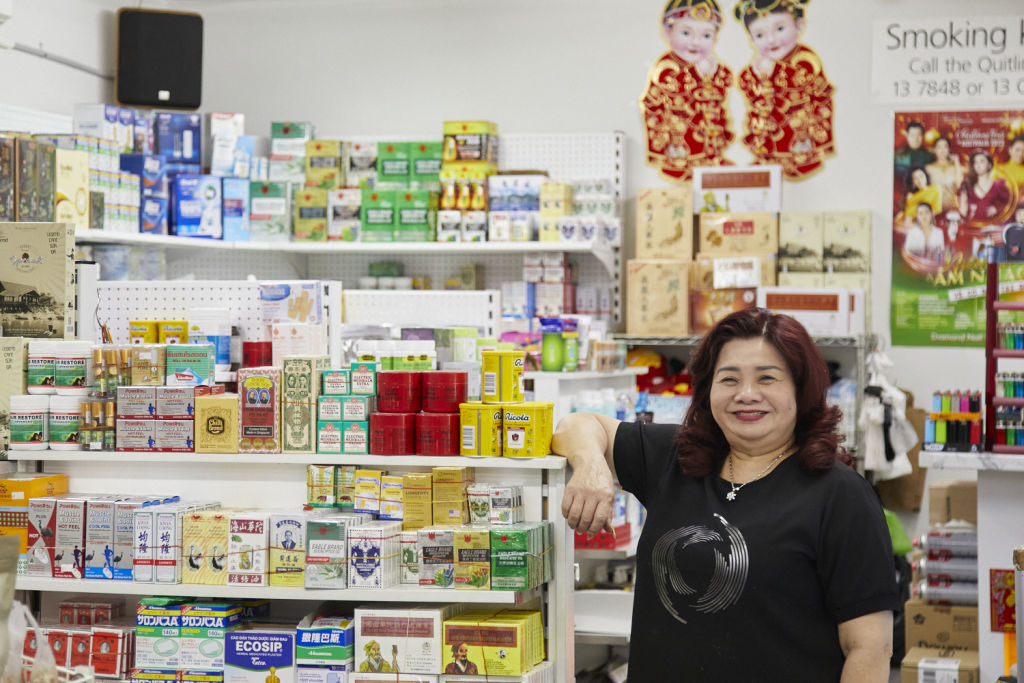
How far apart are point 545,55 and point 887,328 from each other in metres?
2.67

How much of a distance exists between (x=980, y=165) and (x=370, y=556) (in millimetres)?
5012

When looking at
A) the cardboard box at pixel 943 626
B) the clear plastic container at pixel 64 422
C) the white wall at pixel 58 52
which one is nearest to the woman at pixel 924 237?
the cardboard box at pixel 943 626

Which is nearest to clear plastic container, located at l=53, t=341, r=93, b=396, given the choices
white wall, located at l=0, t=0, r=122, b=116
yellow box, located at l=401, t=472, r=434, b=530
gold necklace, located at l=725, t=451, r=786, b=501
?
yellow box, located at l=401, t=472, r=434, b=530

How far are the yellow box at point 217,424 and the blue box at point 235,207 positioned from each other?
11.6 feet

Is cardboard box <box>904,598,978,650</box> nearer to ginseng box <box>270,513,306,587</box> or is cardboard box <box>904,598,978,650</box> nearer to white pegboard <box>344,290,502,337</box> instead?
white pegboard <box>344,290,502,337</box>

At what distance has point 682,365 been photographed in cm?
727

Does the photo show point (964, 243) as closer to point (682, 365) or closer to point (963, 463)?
point (682, 365)

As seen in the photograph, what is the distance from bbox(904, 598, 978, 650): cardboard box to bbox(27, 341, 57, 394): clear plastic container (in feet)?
10.4

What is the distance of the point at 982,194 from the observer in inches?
275

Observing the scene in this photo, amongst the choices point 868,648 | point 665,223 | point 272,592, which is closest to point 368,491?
point 272,592

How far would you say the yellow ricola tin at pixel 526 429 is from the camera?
3371mm

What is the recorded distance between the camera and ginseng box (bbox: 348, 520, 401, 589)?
3.32 meters

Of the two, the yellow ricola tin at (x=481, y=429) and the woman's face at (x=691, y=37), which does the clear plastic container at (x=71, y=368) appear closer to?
the yellow ricola tin at (x=481, y=429)

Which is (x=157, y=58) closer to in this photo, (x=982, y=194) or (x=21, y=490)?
(x=21, y=490)
